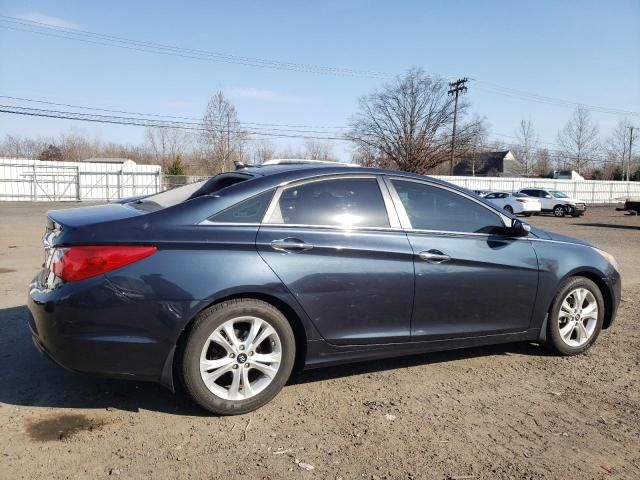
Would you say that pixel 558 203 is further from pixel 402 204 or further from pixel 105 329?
pixel 105 329

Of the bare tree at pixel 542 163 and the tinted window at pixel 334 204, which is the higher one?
the bare tree at pixel 542 163

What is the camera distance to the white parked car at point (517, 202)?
30.3 metres

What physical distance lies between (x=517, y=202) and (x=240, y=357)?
97.9 feet

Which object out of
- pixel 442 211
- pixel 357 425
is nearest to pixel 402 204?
pixel 442 211

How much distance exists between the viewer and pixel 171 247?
123 inches

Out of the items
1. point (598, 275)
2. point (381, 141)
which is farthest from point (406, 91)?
point (598, 275)

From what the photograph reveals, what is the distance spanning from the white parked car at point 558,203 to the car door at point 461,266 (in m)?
30.1

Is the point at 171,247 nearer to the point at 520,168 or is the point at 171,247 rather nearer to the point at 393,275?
the point at 393,275

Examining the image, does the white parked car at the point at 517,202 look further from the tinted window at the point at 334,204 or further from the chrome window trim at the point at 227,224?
the chrome window trim at the point at 227,224

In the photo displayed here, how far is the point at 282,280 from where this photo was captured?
3.30 metres

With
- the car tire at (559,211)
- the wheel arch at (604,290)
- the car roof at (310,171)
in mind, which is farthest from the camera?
the car tire at (559,211)

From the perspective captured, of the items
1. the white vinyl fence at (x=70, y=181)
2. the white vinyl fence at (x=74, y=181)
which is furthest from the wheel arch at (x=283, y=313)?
the white vinyl fence at (x=70, y=181)

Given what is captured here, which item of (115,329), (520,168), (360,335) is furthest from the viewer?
(520,168)

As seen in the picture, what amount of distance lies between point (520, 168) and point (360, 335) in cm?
9064
